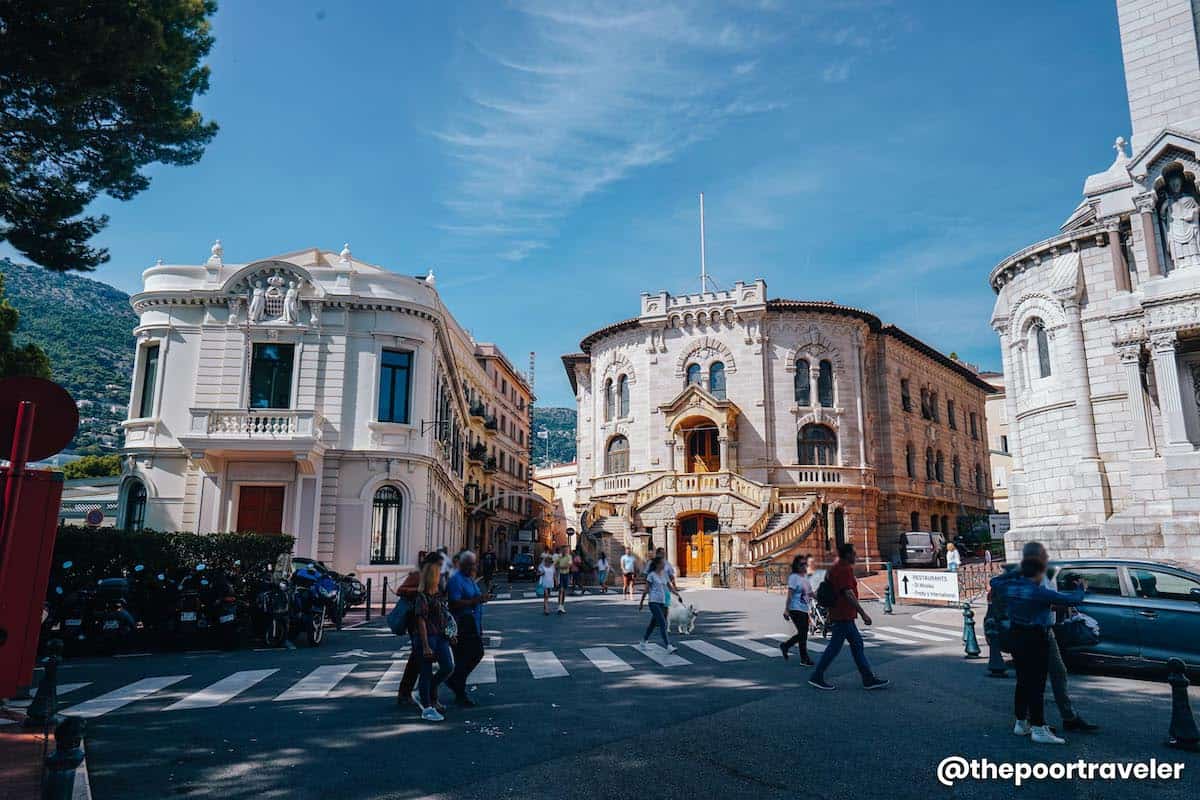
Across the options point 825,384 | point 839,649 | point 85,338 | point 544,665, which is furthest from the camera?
point 85,338

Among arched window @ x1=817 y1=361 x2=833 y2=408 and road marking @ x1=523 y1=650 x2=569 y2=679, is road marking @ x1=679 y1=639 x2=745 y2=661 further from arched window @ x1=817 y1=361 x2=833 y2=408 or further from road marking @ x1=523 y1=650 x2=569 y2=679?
arched window @ x1=817 y1=361 x2=833 y2=408

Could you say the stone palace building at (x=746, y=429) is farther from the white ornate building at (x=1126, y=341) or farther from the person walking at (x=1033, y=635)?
the person walking at (x=1033, y=635)

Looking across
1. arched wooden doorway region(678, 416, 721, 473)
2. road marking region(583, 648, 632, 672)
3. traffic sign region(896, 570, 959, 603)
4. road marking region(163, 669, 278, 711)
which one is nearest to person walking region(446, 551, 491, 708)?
road marking region(163, 669, 278, 711)

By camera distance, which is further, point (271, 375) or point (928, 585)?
point (271, 375)

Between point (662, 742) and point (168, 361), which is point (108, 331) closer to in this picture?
point (168, 361)

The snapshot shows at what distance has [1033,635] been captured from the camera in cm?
647

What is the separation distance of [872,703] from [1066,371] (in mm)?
20831

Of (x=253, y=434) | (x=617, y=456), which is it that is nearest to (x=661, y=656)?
(x=253, y=434)

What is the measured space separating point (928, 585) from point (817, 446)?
20.4 m

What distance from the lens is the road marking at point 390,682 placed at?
9.23 m

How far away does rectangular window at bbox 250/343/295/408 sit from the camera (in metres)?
24.1

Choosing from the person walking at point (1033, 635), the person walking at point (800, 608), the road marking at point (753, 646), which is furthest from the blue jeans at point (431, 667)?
the road marking at point (753, 646)

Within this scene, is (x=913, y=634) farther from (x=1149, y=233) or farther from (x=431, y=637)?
(x=1149, y=233)

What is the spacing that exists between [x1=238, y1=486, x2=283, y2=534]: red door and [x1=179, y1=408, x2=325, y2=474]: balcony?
1.30 meters
